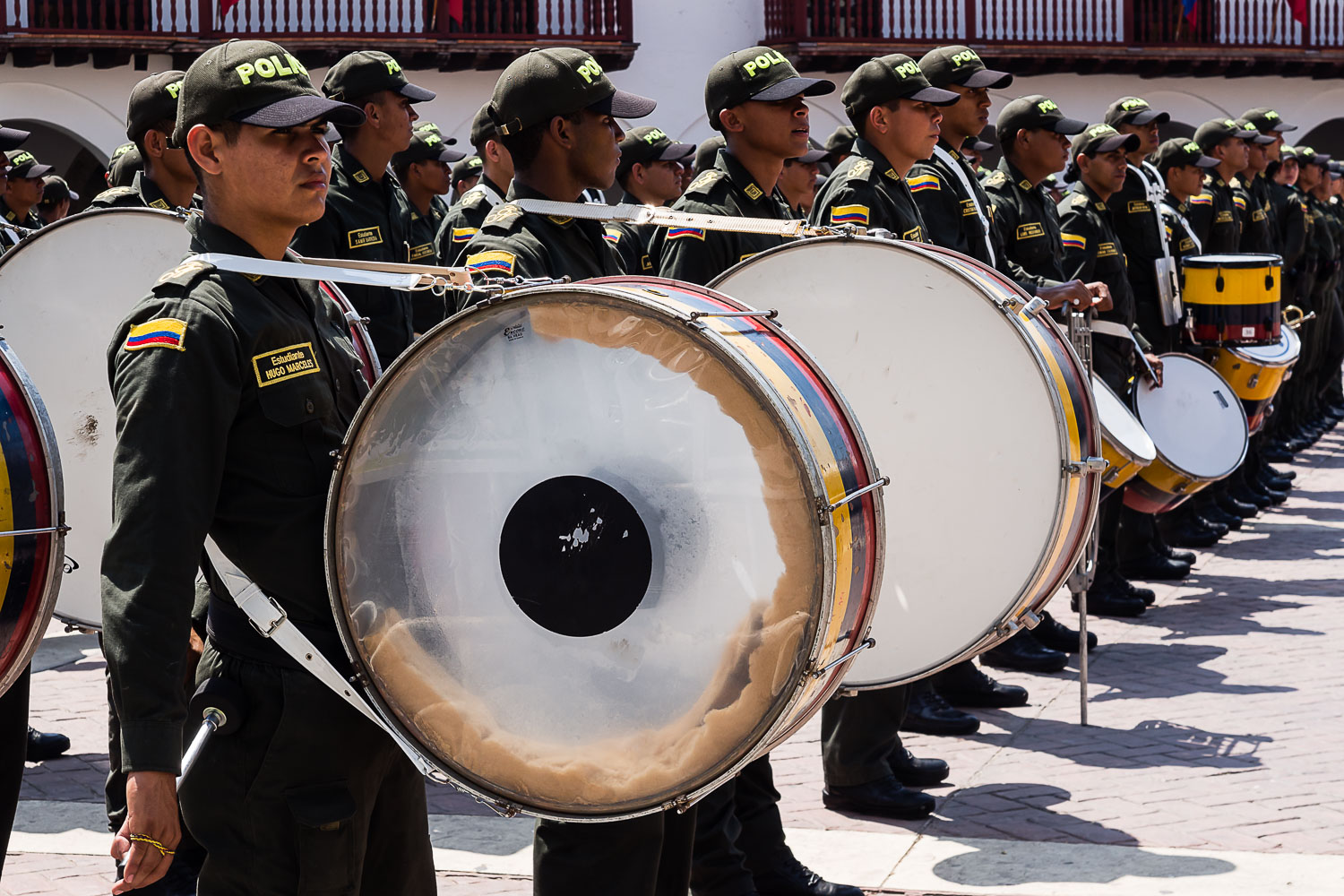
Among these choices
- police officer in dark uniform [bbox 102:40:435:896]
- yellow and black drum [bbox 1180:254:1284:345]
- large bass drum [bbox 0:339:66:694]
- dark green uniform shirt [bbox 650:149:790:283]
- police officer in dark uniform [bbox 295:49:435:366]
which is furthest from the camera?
yellow and black drum [bbox 1180:254:1284:345]

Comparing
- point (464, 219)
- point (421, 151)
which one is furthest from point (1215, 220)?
point (464, 219)

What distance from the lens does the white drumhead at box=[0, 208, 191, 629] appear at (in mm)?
4434

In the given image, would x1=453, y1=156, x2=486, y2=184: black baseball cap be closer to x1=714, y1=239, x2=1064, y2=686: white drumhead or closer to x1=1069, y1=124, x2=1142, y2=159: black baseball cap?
x1=1069, y1=124, x2=1142, y2=159: black baseball cap

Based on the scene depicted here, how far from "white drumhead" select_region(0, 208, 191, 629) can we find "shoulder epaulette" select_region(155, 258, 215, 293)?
1689mm

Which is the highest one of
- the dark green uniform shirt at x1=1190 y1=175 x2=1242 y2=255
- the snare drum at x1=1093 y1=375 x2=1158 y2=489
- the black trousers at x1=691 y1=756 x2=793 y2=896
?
the dark green uniform shirt at x1=1190 y1=175 x2=1242 y2=255

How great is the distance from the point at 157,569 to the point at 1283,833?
11.6ft

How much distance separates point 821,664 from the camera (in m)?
2.76

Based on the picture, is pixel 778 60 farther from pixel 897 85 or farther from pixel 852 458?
pixel 852 458

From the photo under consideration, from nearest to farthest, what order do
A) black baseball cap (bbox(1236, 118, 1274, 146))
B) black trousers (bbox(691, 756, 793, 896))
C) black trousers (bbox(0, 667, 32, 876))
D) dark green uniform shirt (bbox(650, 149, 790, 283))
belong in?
black trousers (bbox(0, 667, 32, 876)), black trousers (bbox(691, 756, 793, 896)), dark green uniform shirt (bbox(650, 149, 790, 283)), black baseball cap (bbox(1236, 118, 1274, 146))

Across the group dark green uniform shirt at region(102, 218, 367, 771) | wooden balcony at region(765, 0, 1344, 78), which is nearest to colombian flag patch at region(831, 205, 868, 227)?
dark green uniform shirt at region(102, 218, 367, 771)

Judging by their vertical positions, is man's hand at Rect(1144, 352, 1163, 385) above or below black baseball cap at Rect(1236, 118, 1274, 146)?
below

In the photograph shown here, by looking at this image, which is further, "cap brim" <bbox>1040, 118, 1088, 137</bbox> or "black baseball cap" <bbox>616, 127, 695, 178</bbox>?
"black baseball cap" <bbox>616, 127, 695, 178</bbox>

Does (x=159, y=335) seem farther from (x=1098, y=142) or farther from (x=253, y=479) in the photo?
(x=1098, y=142)

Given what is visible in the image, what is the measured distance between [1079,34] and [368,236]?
74.6 ft
